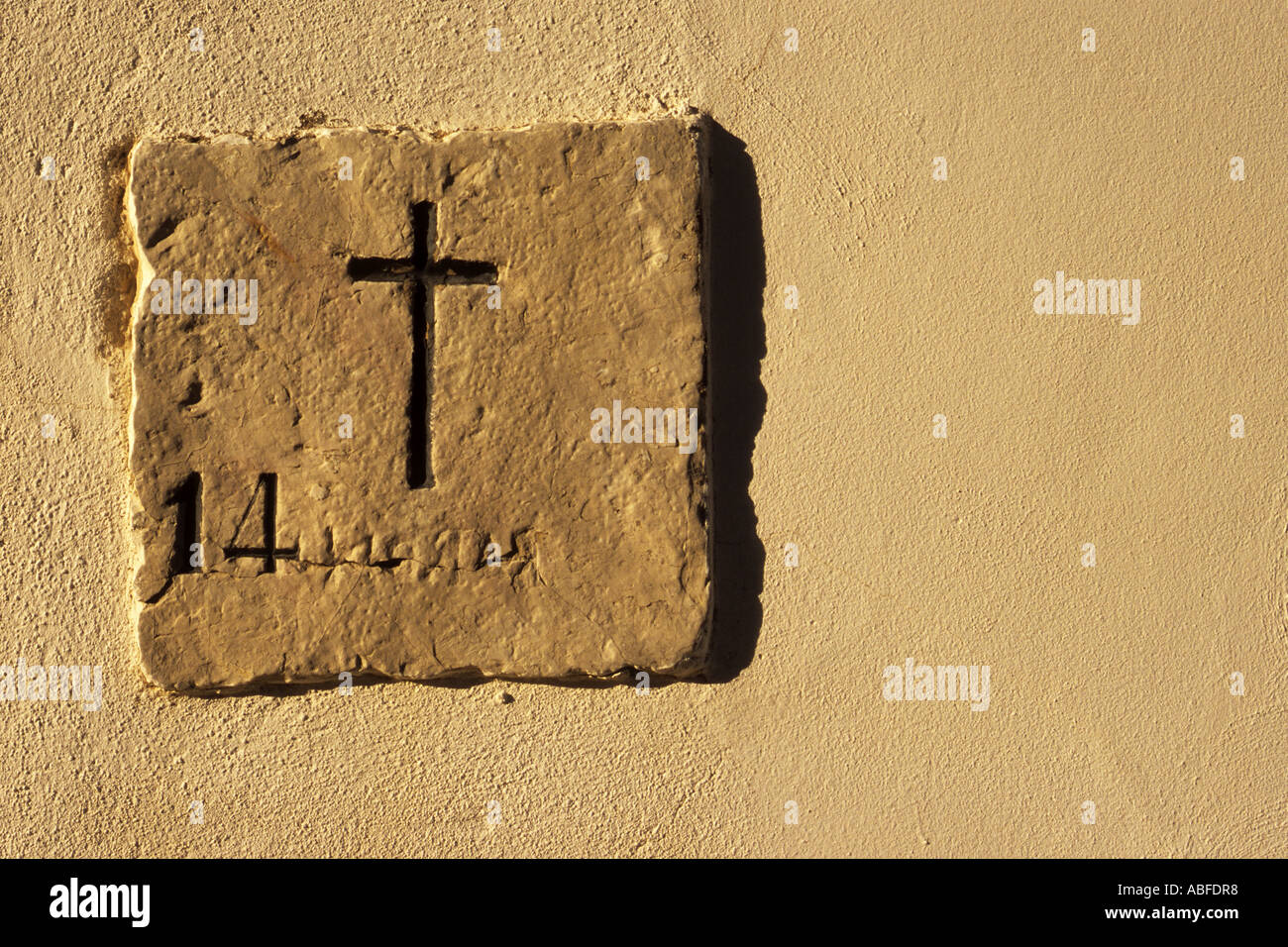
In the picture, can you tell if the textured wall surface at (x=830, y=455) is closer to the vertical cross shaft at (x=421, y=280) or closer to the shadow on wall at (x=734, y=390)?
the shadow on wall at (x=734, y=390)

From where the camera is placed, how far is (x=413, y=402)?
2088 mm

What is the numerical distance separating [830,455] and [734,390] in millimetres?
273

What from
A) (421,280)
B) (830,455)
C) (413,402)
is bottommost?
(830,455)

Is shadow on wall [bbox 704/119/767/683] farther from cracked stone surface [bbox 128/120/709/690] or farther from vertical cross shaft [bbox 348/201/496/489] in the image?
vertical cross shaft [bbox 348/201/496/489]

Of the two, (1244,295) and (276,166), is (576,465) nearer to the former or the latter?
(276,166)

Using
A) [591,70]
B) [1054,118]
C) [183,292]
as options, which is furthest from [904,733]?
[183,292]

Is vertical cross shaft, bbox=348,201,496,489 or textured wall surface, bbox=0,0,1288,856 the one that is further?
textured wall surface, bbox=0,0,1288,856

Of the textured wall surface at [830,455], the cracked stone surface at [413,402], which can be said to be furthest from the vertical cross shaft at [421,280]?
the textured wall surface at [830,455]

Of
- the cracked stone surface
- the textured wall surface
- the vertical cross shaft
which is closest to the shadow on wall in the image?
the textured wall surface

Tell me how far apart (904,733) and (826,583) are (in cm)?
39

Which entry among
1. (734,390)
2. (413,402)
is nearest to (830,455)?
(734,390)

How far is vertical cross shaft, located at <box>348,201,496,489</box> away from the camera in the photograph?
2.08 m

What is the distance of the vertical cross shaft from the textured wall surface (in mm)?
341

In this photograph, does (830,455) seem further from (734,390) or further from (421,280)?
(421,280)
